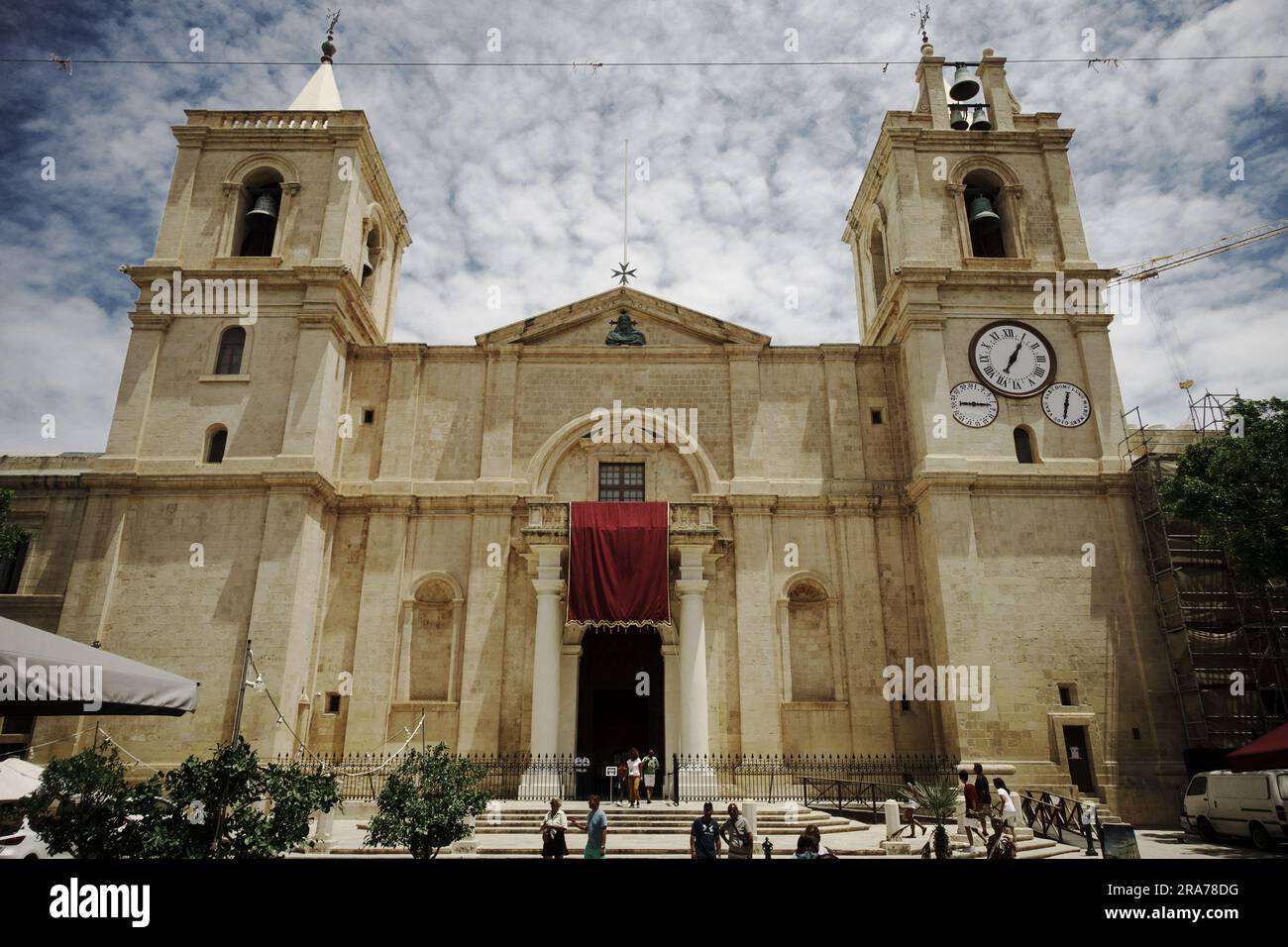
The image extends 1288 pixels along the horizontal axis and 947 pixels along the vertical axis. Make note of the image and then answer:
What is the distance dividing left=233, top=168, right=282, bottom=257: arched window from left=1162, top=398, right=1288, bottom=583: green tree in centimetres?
2822

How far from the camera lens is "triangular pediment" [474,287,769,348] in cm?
2662

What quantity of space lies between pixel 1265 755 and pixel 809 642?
1073cm

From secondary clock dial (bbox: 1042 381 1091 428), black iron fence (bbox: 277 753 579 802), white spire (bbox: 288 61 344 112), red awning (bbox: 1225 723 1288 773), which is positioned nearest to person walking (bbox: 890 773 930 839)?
red awning (bbox: 1225 723 1288 773)

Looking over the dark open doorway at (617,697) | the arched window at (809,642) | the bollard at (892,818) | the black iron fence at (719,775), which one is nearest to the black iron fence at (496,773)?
the black iron fence at (719,775)

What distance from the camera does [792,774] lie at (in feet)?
71.3

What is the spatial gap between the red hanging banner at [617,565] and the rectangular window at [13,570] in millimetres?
16031

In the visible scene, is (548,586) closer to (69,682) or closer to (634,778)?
(634,778)

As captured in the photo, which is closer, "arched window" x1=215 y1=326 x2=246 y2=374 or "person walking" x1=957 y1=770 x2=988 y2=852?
"person walking" x1=957 y1=770 x2=988 y2=852

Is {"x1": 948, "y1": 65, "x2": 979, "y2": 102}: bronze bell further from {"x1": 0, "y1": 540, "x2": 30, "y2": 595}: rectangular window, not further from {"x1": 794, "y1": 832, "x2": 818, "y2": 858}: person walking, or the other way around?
{"x1": 0, "y1": 540, "x2": 30, "y2": 595}: rectangular window

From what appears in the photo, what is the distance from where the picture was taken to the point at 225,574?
862 inches

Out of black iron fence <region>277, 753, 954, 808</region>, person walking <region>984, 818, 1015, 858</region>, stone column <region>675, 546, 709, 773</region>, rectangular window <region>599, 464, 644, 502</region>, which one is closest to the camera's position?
person walking <region>984, 818, 1015, 858</region>

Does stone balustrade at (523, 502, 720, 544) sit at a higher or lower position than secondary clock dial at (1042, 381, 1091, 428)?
lower

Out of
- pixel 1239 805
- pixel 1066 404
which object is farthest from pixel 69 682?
pixel 1066 404
